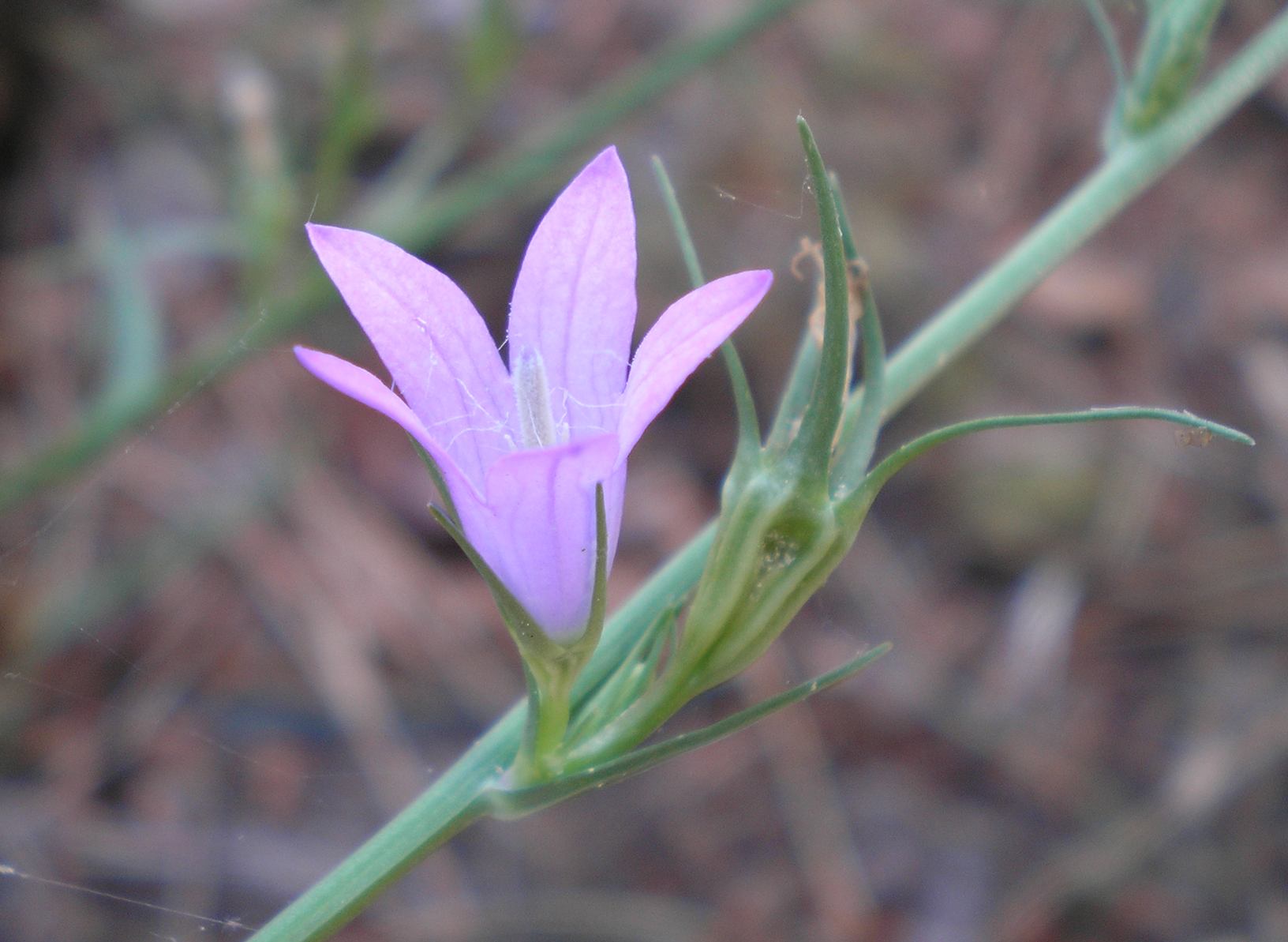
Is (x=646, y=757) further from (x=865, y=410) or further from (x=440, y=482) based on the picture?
(x=865, y=410)

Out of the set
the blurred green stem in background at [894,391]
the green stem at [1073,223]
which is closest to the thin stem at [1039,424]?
the blurred green stem in background at [894,391]

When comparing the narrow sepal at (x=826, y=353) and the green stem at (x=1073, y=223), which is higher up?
the green stem at (x=1073, y=223)

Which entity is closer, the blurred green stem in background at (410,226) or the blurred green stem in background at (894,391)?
the blurred green stem in background at (894,391)

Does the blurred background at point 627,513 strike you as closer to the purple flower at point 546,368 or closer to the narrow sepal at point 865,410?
the purple flower at point 546,368

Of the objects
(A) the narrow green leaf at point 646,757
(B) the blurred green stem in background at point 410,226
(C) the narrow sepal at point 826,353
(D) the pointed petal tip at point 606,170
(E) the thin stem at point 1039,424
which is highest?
(B) the blurred green stem in background at point 410,226

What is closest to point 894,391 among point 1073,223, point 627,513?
point 1073,223

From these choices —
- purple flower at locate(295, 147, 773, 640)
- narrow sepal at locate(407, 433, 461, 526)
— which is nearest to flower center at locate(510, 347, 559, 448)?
purple flower at locate(295, 147, 773, 640)
